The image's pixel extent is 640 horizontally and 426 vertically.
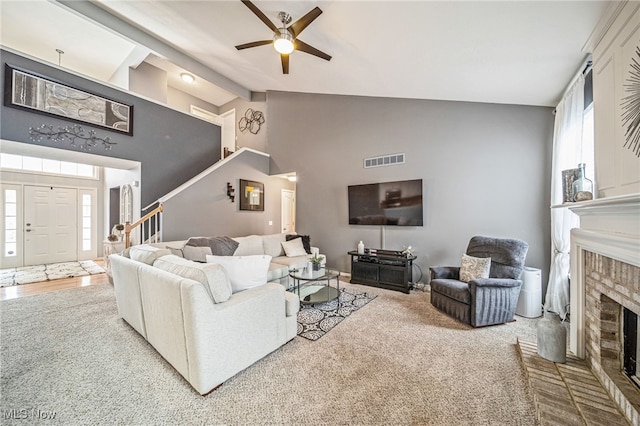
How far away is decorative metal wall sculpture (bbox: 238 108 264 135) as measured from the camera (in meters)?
6.84

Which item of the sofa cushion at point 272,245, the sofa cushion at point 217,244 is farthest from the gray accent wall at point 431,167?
the sofa cushion at point 217,244

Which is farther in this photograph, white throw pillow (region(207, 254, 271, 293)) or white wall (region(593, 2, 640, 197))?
white throw pillow (region(207, 254, 271, 293))

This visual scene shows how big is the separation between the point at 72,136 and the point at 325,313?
5.05 metres

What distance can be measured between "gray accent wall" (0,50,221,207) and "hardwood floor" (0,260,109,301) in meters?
1.71

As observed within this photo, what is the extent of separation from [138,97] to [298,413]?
6080mm

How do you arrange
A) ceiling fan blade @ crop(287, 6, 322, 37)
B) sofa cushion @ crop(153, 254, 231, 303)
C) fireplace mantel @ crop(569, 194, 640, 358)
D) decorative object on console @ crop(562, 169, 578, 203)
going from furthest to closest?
ceiling fan blade @ crop(287, 6, 322, 37), decorative object on console @ crop(562, 169, 578, 203), sofa cushion @ crop(153, 254, 231, 303), fireplace mantel @ crop(569, 194, 640, 358)

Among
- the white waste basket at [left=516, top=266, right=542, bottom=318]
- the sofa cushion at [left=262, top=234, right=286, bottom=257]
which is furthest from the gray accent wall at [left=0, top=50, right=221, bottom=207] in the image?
the white waste basket at [left=516, top=266, right=542, bottom=318]

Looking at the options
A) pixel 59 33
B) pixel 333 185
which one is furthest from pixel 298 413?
pixel 59 33

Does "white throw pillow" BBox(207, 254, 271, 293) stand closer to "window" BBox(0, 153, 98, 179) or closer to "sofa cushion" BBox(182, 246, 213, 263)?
"sofa cushion" BBox(182, 246, 213, 263)

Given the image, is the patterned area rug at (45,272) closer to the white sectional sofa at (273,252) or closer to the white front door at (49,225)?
the white front door at (49,225)

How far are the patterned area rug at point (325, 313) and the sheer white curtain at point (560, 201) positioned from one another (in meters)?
2.30

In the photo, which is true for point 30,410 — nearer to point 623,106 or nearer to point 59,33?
point 623,106

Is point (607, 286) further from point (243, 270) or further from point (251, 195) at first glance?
point (251, 195)

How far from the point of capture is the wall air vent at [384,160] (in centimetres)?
448
